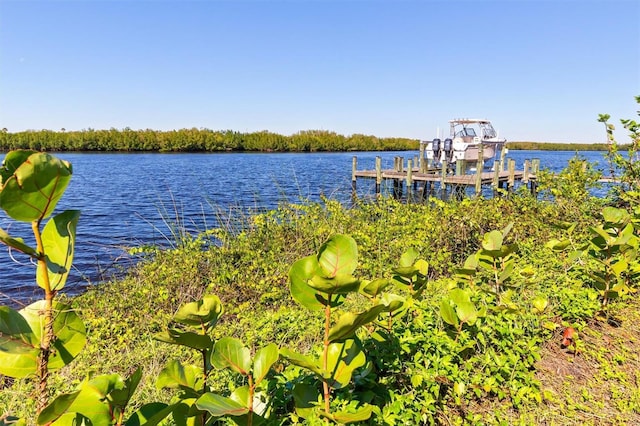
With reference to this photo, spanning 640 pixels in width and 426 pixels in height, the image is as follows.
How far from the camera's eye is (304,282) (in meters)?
1.40

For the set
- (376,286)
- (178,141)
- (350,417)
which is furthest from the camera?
(178,141)

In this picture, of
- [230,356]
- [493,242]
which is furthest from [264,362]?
[493,242]

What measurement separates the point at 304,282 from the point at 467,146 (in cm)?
1890

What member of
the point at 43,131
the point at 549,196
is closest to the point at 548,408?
the point at 549,196

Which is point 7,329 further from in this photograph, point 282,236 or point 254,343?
point 282,236

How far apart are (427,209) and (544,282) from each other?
4.12 m

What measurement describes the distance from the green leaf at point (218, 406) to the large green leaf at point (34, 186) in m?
0.65

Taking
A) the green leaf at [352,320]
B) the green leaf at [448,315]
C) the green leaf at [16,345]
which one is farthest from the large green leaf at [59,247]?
the green leaf at [448,315]

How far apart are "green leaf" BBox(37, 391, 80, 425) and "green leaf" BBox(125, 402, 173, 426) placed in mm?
245

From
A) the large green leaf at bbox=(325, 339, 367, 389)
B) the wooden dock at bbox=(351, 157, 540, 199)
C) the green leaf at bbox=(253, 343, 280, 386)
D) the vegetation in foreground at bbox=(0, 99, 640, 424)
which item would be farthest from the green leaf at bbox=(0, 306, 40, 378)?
the wooden dock at bbox=(351, 157, 540, 199)

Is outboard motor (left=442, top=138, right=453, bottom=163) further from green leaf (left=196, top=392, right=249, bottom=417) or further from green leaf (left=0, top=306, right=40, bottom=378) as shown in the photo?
green leaf (left=0, top=306, right=40, bottom=378)

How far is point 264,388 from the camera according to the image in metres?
1.97

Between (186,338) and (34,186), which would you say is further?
(186,338)

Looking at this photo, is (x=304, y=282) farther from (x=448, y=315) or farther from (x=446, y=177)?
(x=446, y=177)
